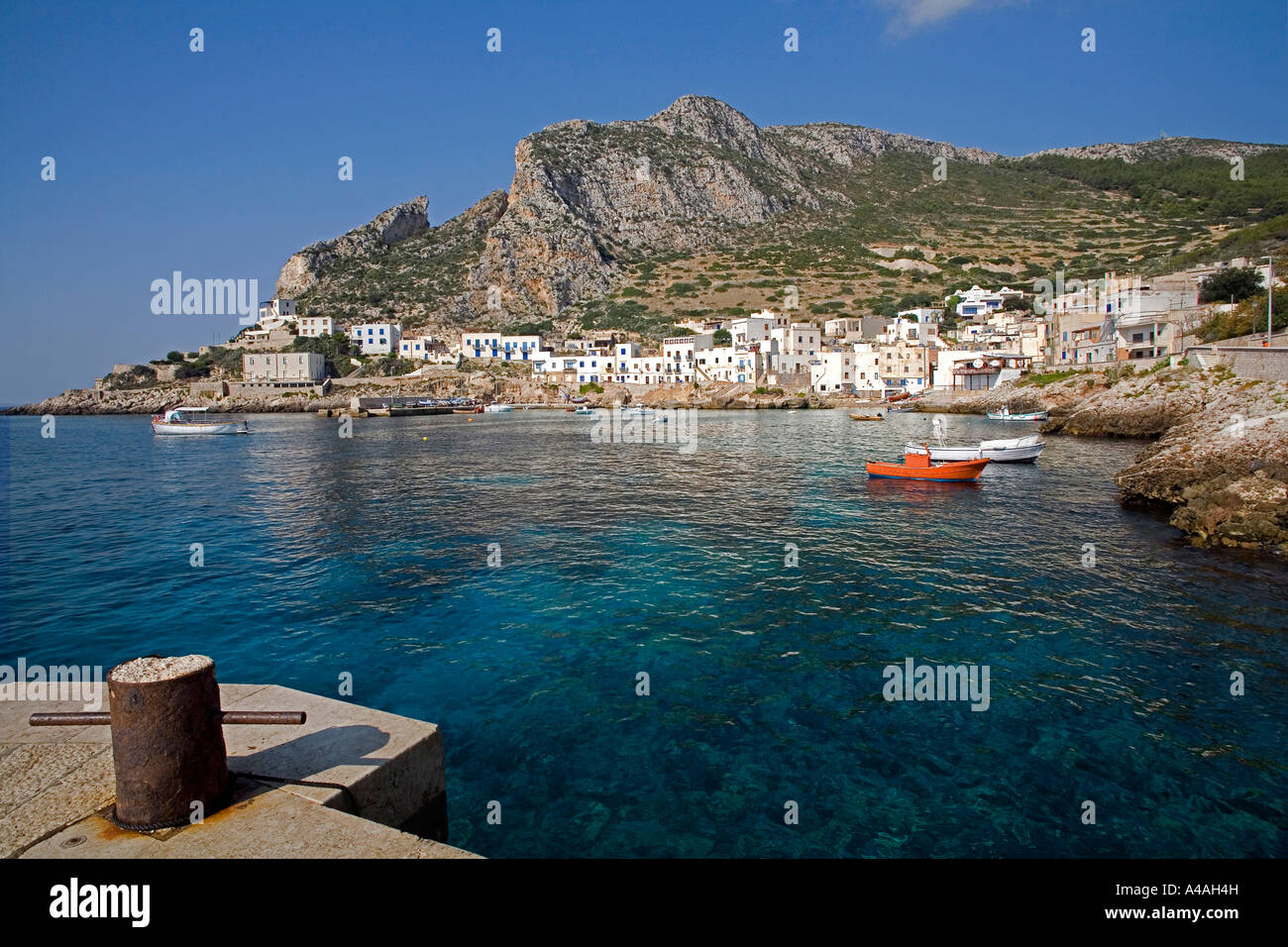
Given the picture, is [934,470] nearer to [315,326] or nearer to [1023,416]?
[1023,416]

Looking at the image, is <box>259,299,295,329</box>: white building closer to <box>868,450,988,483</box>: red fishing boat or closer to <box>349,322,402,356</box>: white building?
<box>349,322,402,356</box>: white building

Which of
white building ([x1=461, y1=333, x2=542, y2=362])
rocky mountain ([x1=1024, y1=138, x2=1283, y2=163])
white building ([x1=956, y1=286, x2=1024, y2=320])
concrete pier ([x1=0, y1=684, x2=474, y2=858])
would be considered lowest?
concrete pier ([x1=0, y1=684, x2=474, y2=858])

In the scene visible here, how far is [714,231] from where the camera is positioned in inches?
5221

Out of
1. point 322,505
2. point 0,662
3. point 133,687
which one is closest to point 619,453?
point 322,505

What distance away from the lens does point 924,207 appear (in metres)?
138

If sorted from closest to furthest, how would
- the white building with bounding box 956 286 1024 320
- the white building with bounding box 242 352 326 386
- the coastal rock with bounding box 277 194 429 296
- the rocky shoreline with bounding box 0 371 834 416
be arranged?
the rocky shoreline with bounding box 0 371 834 416 → the white building with bounding box 956 286 1024 320 → the white building with bounding box 242 352 326 386 → the coastal rock with bounding box 277 194 429 296

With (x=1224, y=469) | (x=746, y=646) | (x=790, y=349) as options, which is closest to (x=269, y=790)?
(x=746, y=646)

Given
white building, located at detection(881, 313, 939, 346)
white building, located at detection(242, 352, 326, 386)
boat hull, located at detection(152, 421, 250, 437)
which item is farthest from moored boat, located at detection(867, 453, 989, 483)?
white building, located at detection(242, 352, 326, 386)

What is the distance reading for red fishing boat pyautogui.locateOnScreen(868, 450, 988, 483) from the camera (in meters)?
23.4

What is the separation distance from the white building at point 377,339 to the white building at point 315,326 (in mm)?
5328

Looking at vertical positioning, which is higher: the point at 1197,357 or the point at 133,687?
the point at 1197,357

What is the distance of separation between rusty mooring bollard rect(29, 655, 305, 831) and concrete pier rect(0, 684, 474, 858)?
139 millimetres
